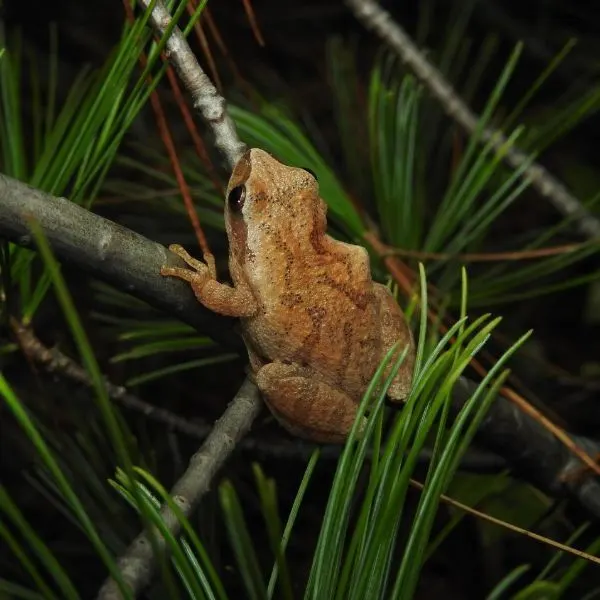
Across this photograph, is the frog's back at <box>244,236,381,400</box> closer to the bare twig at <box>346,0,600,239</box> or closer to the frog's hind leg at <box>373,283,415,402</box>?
the frog's hind leg at <box>373,283,415,402</box>

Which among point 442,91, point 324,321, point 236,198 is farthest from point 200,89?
point 442,91

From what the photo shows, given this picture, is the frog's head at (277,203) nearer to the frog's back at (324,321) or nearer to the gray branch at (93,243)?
the frog's back at (324,321)

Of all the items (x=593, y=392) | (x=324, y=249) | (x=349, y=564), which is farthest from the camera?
(x=593, y=392)

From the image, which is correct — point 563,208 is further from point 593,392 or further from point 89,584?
point 89,584

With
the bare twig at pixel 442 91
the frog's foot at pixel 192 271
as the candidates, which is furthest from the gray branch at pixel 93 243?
the bare twig at pixel 442 91

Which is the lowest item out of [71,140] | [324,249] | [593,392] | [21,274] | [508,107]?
[21,274]

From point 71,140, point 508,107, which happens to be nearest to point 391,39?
point 71,140

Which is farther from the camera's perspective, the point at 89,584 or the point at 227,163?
the point at 89,584
